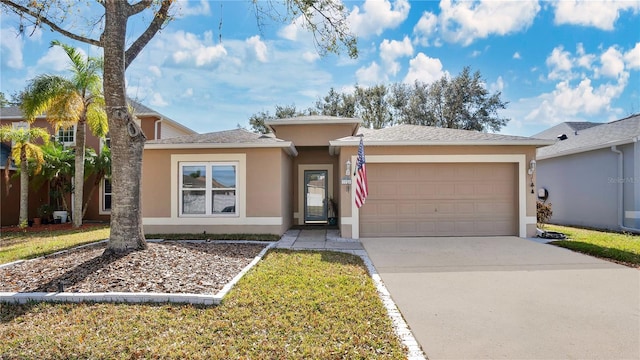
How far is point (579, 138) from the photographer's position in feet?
47.1

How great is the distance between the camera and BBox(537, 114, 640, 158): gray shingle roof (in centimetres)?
1186

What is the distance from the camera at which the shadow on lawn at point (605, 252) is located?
6812 mm

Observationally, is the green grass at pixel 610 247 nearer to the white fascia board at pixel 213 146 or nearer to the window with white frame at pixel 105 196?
the white fascia board at pixel 213 146

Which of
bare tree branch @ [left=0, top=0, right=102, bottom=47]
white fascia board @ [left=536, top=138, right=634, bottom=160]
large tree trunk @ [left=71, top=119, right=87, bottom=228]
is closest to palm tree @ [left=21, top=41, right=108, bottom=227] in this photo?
large tree trunk @ [left=71, top=119, right=87, bottom=228]

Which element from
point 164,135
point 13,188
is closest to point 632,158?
point 164,135

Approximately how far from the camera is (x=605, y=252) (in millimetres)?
7414

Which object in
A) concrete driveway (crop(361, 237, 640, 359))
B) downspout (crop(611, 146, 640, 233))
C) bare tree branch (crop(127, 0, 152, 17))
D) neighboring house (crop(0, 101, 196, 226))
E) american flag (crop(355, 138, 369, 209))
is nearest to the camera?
concrete driveway (crop(361, 237, 640, 359))

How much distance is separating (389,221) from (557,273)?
15.3 feet

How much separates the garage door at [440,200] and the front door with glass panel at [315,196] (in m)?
4.23

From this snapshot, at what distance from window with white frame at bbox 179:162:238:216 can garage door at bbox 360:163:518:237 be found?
420cm

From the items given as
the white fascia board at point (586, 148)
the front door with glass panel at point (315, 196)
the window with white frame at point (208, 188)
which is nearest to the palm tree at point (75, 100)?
the window with white frame at point (208, 188)

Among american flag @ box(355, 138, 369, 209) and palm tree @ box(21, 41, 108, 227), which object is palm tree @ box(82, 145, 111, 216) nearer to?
palm tree @ box(21, 41, 108, 227)

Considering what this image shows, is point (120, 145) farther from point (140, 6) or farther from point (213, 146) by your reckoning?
point (213, 146)

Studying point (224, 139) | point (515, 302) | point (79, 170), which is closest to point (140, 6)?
point (224, 139)
